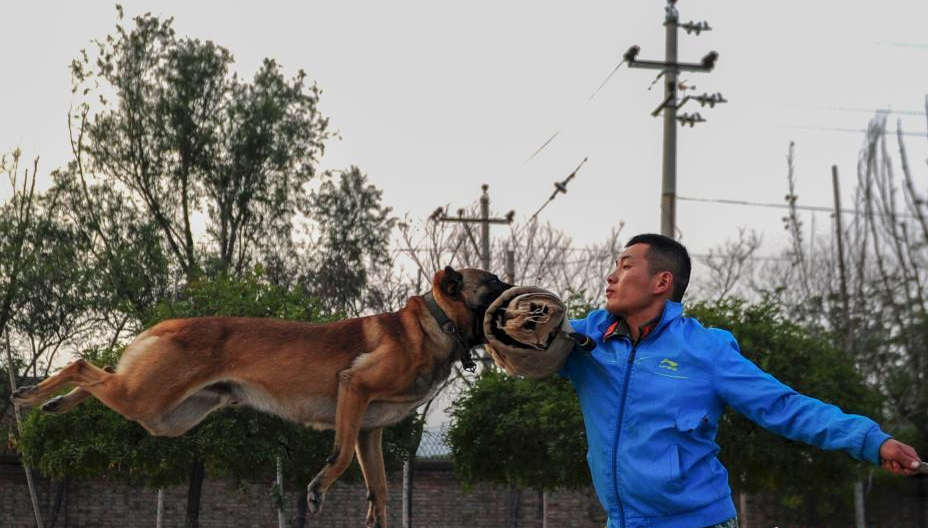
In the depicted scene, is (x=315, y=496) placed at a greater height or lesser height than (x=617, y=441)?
lesser

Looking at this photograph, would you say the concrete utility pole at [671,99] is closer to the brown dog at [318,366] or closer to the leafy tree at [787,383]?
the leafy tree at [787,383]

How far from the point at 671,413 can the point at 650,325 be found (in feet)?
1.31

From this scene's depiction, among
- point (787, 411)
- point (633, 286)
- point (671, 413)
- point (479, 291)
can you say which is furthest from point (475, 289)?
point (787, 411)

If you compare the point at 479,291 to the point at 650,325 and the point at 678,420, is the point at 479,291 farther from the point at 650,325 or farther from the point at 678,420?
the point at 678,420

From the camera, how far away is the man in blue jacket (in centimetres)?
410

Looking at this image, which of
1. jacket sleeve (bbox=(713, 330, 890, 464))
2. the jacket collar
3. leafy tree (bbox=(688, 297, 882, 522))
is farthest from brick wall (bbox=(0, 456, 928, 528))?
jacket sleeve (bbox=(713, 330, 890, 464))

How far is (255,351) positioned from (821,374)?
618 inches

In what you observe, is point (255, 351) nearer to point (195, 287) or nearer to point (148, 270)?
point (195, 287)

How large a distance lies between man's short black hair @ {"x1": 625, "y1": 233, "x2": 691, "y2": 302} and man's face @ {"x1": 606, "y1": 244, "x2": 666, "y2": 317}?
2 cm

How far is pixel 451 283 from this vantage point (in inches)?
205

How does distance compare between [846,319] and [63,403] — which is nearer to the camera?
[63,403]

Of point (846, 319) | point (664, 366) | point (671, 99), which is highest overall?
point (671, 99)

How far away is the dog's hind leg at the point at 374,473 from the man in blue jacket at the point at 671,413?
4.69 ft

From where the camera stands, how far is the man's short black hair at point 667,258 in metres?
4.49
